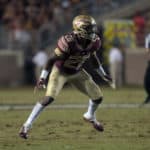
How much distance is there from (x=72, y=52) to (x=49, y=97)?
0.77 metres

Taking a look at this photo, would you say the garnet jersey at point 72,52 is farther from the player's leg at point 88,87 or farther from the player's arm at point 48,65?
the player's leg at point 88,87

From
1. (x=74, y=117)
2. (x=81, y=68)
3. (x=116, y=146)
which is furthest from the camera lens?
(x=74, y=117)

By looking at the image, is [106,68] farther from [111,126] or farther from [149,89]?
[111,126]

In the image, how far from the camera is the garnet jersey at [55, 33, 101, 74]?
10797mm

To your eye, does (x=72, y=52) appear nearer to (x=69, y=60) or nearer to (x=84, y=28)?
(x=69, y=60)

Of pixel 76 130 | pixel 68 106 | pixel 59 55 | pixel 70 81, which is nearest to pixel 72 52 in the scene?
pixel 59 55

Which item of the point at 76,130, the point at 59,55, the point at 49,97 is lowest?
the point at 76,130

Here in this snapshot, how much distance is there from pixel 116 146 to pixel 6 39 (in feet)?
57.0

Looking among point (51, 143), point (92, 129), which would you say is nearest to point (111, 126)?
point (92, 129)

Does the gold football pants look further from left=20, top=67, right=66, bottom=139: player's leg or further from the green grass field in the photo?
the green grass field

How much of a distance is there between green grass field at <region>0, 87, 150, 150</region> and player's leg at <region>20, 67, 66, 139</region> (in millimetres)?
217

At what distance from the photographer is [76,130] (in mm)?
12188

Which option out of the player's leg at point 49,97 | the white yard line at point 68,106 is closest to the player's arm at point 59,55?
the player's leg at point 49,97

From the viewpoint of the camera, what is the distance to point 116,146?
9953 mm
